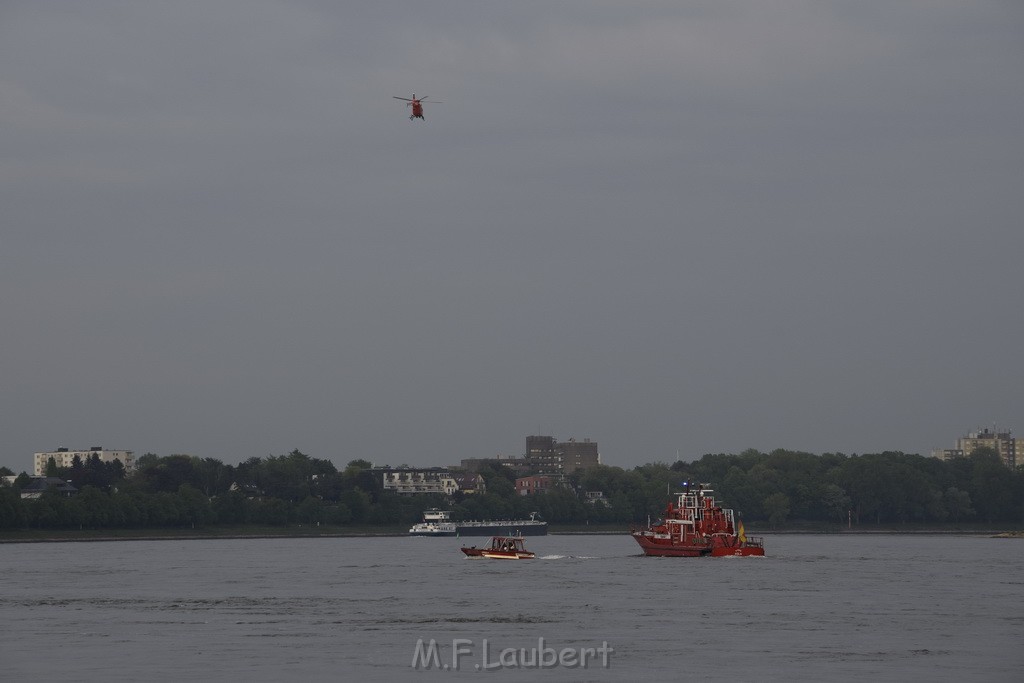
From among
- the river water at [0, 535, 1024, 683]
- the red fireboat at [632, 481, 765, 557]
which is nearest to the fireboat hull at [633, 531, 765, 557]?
the red fireboat at [632, 481, 765, 557]

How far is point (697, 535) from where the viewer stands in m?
144

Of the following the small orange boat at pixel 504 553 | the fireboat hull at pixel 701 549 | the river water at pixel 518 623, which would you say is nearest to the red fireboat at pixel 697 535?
the fireboat hull at pixel 701 549

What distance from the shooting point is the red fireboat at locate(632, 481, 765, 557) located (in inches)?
5640

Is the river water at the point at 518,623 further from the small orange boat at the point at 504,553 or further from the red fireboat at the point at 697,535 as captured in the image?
the small orange boat at the point at 504,553

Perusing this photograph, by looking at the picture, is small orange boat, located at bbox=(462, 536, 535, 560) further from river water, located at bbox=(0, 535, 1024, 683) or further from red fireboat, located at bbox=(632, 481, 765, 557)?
red fireboat, located at bbox=(632, 481, 765, 557)

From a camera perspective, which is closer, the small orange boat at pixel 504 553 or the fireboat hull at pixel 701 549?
the fireboat hull at pixel 701 549

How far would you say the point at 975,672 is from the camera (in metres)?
52.9

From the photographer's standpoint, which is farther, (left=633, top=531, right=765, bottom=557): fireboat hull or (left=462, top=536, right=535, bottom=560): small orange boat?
(left=462, top=536, right=535, bottom=560): small orange boat

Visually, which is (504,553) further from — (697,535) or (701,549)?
(701,549)

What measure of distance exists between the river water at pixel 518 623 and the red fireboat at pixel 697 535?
34.5 ft

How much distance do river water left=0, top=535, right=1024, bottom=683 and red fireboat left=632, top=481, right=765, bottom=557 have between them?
1053cm

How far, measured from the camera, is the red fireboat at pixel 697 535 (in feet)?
470

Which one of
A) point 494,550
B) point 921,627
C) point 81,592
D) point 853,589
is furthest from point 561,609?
point 494,550

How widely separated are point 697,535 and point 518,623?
75.2 m
